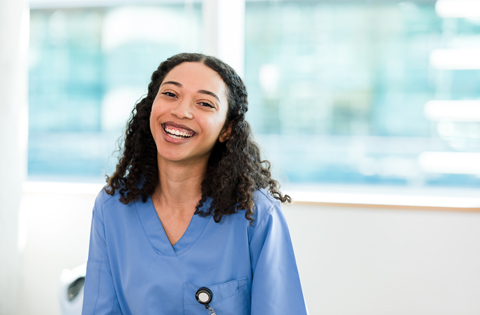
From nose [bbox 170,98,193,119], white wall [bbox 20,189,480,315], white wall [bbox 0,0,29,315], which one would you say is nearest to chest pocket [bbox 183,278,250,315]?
nose [bbox 170,98,193,119]

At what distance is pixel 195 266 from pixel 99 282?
0.90ft

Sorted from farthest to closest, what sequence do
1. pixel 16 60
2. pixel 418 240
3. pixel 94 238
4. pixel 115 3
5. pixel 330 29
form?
pixel 115 3 → pixel 330 29 → pixel 16 60 → pixel 418 240 → pixel 94 238

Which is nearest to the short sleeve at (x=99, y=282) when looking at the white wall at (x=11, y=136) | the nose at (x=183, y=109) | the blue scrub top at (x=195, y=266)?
the blue scrub top at (x=195, y=266)

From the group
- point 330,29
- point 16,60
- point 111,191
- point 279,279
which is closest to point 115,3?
point 16,60

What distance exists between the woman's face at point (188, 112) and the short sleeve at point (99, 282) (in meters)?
0.29

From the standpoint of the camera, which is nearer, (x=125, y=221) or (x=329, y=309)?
(x=125, y=221)

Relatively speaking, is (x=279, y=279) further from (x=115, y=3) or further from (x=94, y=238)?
(x=115, y=3)

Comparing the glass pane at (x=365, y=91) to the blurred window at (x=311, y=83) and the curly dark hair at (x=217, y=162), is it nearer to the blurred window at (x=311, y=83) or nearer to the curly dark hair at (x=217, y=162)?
the blurred window at (x=311, y=83)

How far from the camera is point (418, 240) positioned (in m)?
1.77

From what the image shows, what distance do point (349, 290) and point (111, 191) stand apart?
42.0 inches

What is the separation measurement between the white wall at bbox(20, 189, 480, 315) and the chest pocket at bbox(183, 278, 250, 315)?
0.75m

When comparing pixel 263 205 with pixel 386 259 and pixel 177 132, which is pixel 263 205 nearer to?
pixel 177 132

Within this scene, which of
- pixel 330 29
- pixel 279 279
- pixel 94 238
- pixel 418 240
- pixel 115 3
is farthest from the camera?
pixel 115 3

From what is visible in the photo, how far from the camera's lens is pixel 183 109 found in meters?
1.17
